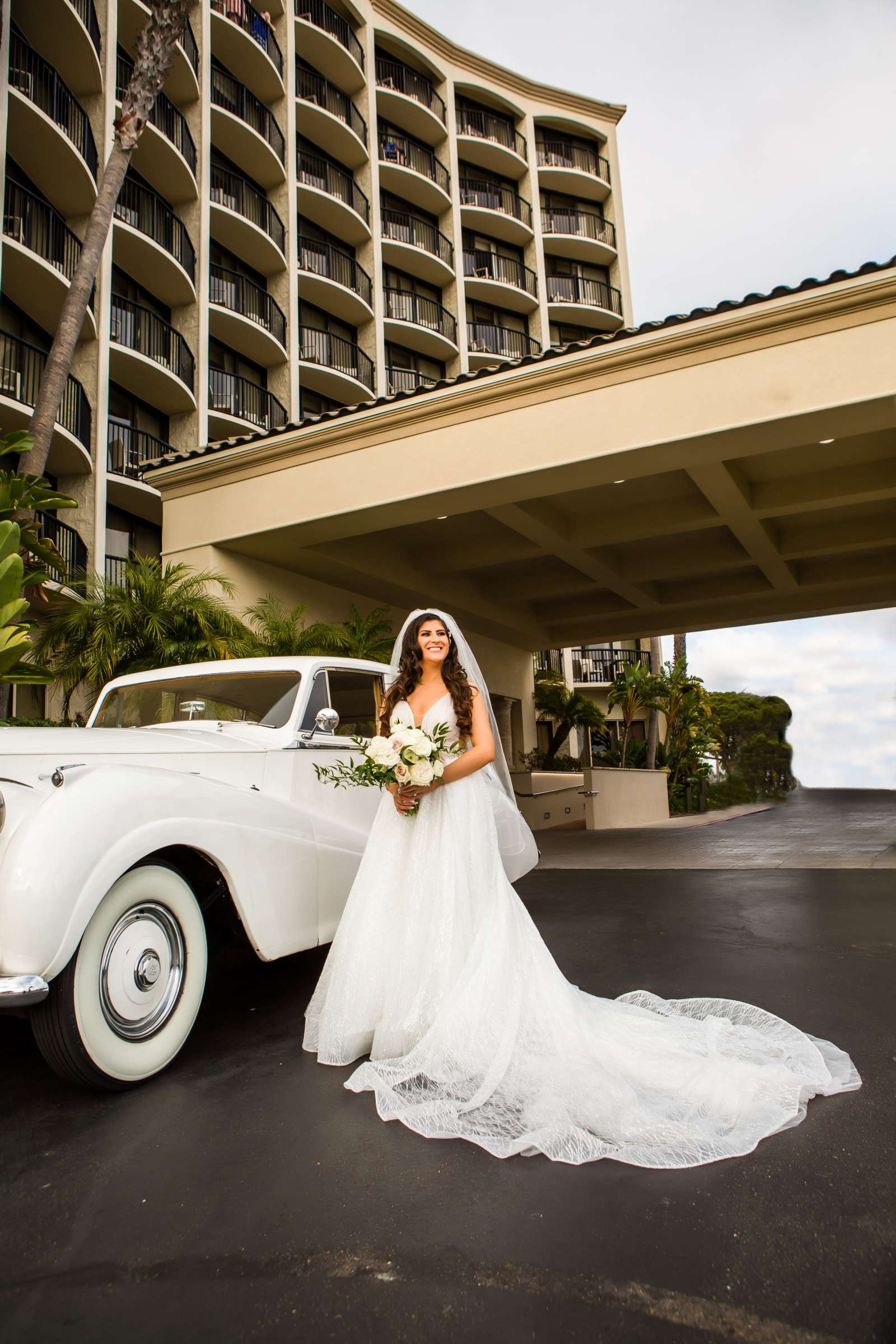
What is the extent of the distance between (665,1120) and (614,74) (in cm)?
4385

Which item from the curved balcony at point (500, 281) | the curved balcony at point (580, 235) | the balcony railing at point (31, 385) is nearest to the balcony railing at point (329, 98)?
the curved balcony at point (500, 281)

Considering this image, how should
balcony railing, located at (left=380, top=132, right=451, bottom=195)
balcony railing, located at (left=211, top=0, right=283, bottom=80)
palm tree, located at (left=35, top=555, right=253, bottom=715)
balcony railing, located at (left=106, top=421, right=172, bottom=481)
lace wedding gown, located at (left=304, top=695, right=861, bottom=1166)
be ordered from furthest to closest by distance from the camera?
balcony railing, located at (left=380, top=132, right=451, bottom=195), balcony railing, located at (left=211, top=0, right=283, bottom=80), balcony railing, located at (left=106, top=421, right=172, bottom=481), palm tree, located at (left=35, top=555, right=253, bottom=715), lace wedding gown, located at (left=304, top=695, right=861, bottom=1166)

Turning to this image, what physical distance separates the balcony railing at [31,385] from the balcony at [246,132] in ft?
34.3

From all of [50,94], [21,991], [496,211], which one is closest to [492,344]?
[496,211]

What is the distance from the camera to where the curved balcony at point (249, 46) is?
21.8m

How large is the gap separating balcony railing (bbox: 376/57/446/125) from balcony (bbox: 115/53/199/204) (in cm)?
1162

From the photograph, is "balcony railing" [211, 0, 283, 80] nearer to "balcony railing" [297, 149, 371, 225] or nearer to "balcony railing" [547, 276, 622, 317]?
"balcony railing" [297, 149, 371, 225]

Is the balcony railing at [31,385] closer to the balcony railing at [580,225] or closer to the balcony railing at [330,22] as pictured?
the balcony railing at [330,22]

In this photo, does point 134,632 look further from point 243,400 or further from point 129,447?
point 243,400

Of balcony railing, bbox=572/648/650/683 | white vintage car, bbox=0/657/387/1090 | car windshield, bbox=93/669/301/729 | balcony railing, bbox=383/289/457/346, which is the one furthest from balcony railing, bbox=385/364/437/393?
white vintage car, bbox=0/657/387/1090

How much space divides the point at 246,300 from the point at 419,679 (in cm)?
2176

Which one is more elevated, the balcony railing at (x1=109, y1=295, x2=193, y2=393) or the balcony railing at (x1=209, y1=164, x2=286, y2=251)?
the balcony railing at (x1=209, y1=164, x2=286, y2=251)

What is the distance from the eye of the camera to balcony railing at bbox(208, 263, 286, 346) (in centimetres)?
2138

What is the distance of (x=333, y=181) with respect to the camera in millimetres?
26031
